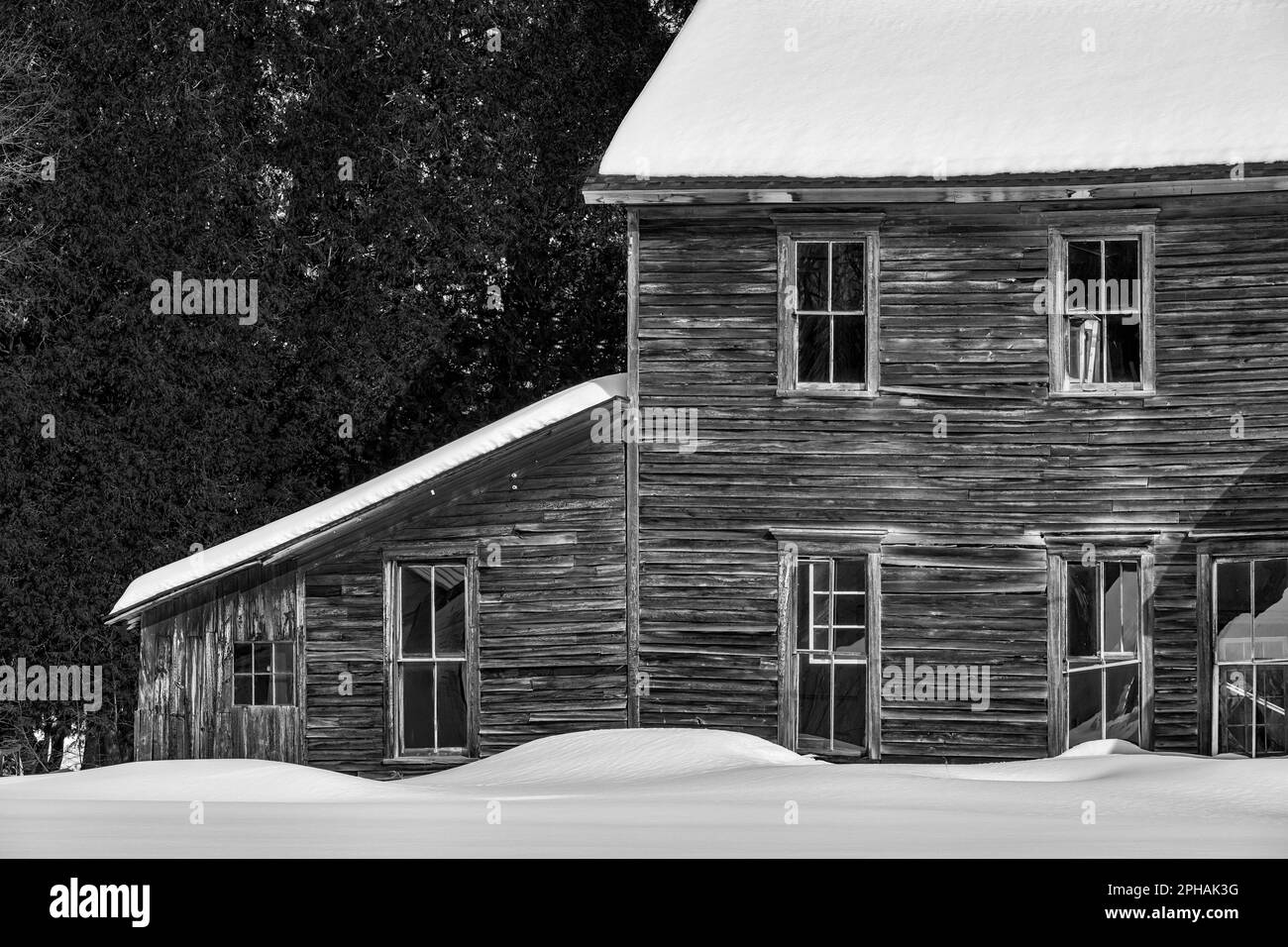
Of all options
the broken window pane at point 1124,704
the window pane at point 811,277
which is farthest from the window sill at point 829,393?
the broken window pane at point 1124,704

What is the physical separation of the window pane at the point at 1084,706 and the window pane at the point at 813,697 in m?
2.46

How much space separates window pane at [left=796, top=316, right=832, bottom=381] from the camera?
17297 millimetres

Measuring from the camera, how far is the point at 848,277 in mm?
17609

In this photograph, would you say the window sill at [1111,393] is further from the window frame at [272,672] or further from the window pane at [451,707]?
the window frame at [272,672]

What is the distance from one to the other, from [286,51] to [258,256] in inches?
123

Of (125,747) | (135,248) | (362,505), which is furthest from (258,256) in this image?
(362,505)

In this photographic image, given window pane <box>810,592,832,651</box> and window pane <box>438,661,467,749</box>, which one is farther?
window pane <box>438,661,467,749</box>

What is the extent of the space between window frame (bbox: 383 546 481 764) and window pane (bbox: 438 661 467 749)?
66 cm

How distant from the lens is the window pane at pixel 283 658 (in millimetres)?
18156

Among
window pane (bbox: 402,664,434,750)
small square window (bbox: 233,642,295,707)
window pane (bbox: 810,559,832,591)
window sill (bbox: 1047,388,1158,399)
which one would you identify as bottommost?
window pane (bbox: 402,664,434,750)

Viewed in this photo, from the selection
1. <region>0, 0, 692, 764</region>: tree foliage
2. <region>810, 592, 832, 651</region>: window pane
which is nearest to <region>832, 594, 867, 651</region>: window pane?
<region>810, 592, 832, 651</region>: window pane

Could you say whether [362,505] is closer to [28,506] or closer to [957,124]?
[957,124]

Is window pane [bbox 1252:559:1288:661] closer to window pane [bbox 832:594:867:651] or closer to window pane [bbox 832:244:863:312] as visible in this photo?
window pane [bbox 832:594:867:651]

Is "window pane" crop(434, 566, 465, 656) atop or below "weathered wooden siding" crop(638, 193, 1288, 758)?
below
